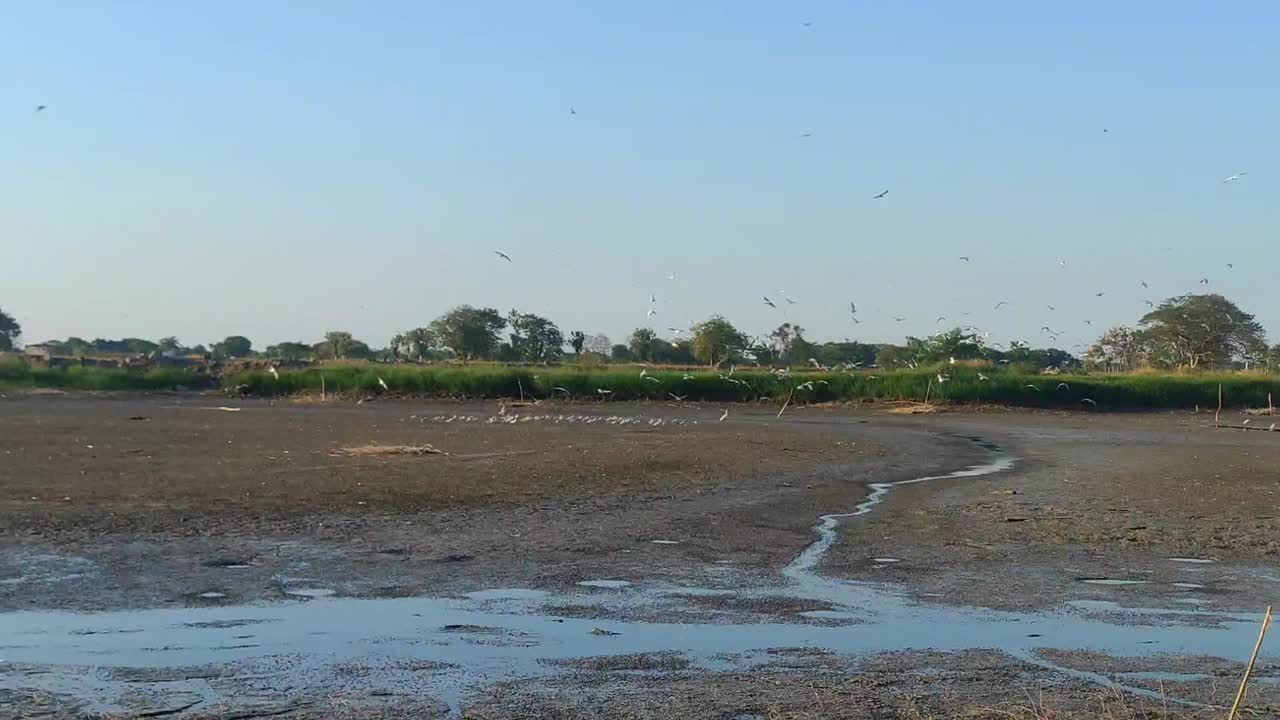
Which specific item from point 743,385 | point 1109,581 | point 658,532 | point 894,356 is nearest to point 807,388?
point 743,385

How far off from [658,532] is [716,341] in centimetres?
6531

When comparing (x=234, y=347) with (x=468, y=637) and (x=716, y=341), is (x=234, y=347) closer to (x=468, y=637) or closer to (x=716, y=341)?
(x=716, y=341)

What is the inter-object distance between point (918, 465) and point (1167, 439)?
39.0 ft

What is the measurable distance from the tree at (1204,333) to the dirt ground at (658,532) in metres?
46.1

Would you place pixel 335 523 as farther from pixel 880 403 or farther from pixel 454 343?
pixel 454 343

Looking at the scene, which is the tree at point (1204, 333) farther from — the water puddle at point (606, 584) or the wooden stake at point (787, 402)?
the water puddle at point (606, 584)

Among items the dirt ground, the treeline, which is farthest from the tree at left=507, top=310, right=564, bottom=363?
the dirt ground

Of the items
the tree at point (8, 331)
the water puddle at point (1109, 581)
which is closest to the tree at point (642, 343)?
the tree at point (8, 331)

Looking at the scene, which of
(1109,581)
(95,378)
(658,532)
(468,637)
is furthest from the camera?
(95,378)

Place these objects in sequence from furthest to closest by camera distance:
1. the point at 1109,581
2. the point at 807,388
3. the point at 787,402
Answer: the point at 807,388
the point at 787,402
the point at 1109,581

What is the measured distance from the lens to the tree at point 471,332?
9438 centimetres

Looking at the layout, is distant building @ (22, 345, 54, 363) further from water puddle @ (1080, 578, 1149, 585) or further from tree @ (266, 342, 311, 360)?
water puddle @ (1080, 578, 1149, 585)

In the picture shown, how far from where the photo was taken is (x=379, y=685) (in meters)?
7.20

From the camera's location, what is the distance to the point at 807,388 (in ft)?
175
